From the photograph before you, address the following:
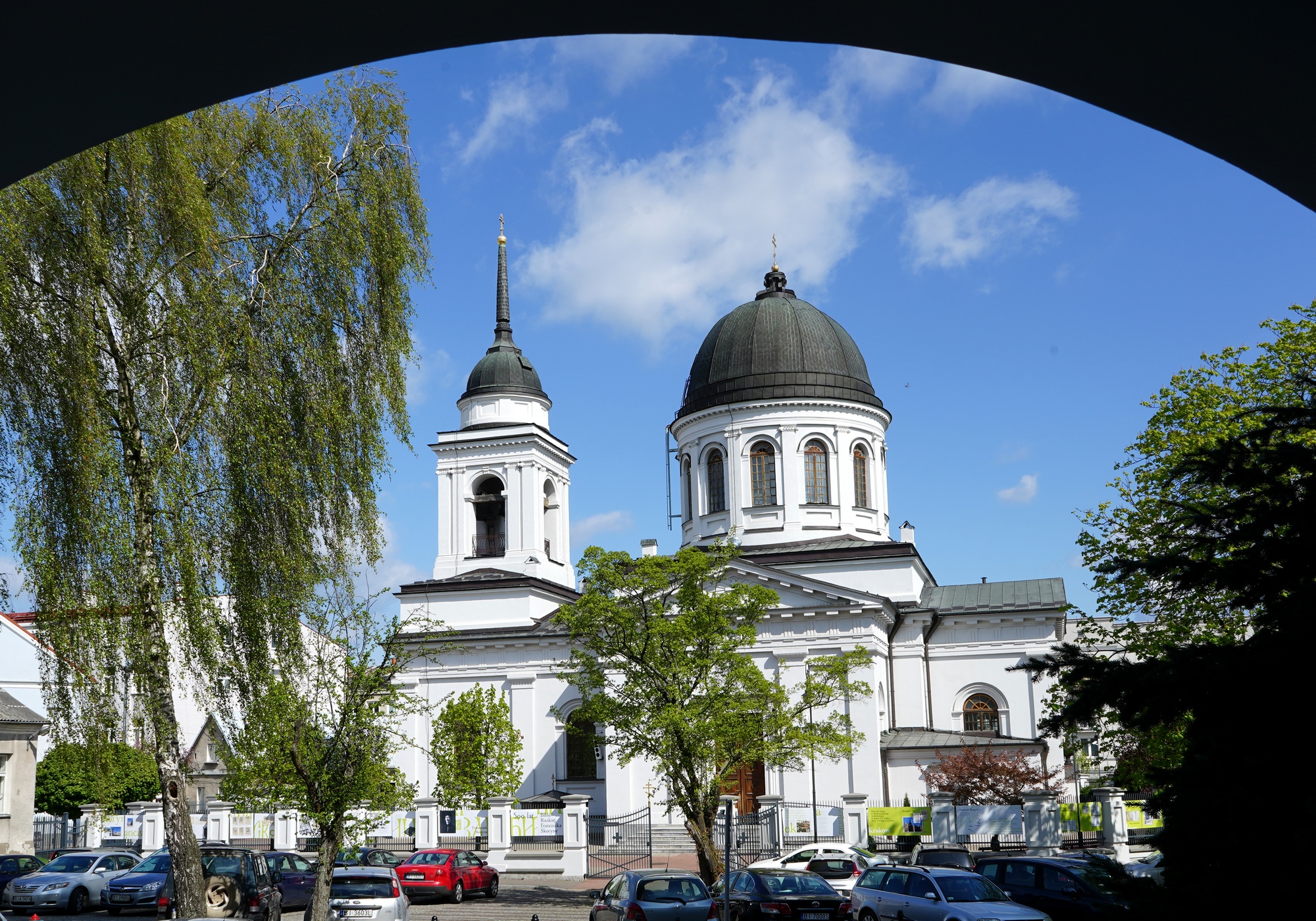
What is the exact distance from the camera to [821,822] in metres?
41.1

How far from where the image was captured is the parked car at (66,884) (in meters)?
27.4

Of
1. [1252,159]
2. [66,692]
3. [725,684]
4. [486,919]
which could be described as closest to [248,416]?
[66,692]

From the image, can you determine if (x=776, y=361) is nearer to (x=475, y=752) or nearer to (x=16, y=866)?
(x=475, y=752)

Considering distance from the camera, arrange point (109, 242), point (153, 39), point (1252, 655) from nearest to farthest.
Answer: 1. point (153, 39)
2. point (1252, 655)
3. point (109, 242)

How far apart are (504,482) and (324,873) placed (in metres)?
35.2

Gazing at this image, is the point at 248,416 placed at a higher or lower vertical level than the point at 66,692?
higher

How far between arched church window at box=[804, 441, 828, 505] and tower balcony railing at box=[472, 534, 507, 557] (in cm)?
1315

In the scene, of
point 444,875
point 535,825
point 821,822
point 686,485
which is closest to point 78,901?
point 444,875

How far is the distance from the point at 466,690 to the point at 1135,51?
49.8 metres

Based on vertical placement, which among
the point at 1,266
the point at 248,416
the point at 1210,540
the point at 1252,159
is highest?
the point at 1,266

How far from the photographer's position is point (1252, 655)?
196 inches

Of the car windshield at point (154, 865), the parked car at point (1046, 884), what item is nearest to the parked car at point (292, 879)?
the car windshield at point (154, 865)

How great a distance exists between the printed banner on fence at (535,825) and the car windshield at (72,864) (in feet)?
43.3

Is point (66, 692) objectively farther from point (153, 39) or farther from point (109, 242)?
point (153, 39)
